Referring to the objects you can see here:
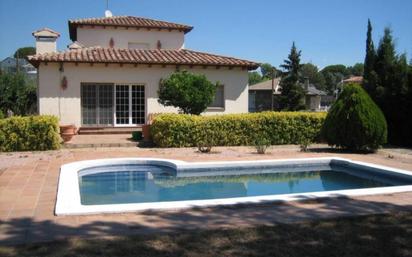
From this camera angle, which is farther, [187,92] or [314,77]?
[314,77]

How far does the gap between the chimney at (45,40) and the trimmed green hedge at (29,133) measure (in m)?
9.96

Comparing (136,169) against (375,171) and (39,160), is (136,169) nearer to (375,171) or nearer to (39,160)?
(39,160)

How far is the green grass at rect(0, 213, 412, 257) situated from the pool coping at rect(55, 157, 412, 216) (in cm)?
145

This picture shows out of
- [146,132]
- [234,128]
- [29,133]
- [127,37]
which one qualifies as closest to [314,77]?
[127,37]

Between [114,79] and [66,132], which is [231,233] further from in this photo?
[114,79]

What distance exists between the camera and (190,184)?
10.9m

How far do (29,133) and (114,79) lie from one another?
7440 mm

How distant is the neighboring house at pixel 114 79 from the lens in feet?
69.1

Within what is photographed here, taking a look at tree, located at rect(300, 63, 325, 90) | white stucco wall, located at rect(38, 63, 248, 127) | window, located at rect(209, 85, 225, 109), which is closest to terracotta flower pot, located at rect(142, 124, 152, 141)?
white stucco wall, located at rect(38, 63, 248, 127)

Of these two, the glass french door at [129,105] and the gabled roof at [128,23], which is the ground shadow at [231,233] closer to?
the glass french door at [129,105]

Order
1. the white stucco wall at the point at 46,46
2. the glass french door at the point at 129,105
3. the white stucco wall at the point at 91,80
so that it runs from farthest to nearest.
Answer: the white stucco wall at the point at 46,46
the glass french door at the point at 129,105
the white stucco wall at the point at 91,80

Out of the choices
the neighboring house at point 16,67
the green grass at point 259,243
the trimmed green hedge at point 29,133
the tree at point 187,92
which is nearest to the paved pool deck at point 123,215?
the green grass at point 259,243

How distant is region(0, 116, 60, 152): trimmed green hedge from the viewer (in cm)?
1481

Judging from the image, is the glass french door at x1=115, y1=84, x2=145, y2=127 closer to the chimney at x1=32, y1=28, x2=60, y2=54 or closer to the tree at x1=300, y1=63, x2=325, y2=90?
the chimney at x1=32, y1=28, x2=60, y2=54
